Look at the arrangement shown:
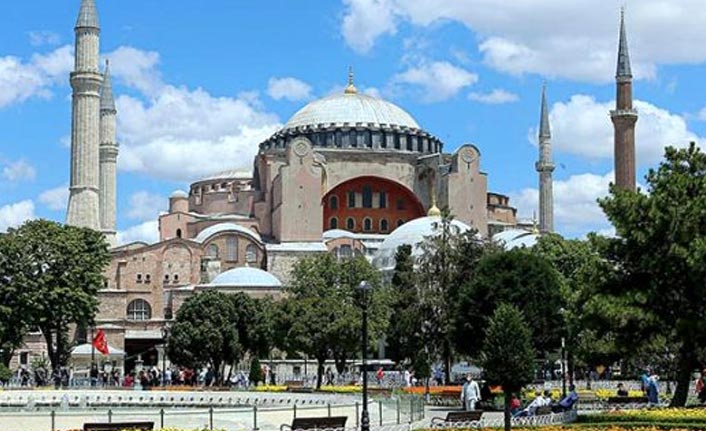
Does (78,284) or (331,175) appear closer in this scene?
(78,284)

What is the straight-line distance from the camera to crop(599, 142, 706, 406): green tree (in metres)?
23.5

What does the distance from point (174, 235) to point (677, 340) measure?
4723cm

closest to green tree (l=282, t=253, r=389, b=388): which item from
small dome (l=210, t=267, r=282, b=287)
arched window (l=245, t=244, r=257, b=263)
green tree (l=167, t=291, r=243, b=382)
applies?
green tree (l=167, t=291, r=243, b=382)

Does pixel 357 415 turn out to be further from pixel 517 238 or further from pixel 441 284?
pixel 517 238

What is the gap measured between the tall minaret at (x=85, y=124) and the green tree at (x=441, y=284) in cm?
2405

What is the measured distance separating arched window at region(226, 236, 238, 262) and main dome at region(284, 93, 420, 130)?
1237 cm

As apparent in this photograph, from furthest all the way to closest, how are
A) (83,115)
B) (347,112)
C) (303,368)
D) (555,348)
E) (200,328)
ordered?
(347,112) → (83,115) → (303,368) → (200,328) → (555,348)

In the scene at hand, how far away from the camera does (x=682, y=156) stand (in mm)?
24938

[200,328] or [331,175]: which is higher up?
[331,175]

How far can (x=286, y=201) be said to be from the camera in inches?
2549

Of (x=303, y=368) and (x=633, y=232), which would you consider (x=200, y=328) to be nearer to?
(x=303, y=368)

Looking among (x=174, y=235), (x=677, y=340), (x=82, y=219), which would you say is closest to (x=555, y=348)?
(x=677, y=340)

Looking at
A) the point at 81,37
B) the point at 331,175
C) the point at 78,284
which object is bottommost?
the point at 78,284

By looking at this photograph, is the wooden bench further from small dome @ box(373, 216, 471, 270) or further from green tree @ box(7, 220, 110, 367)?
small dome @ box(373, 216, 471, 270)
